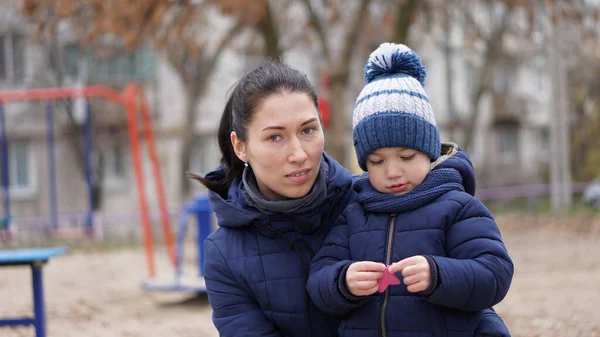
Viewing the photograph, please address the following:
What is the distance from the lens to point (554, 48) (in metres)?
16.9

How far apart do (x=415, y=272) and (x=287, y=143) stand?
59cm

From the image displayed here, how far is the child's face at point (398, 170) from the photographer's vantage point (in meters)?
2.26

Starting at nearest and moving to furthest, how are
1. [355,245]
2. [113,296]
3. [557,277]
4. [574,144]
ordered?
[355,245] < [557,277] < [113,296] < [574,144]

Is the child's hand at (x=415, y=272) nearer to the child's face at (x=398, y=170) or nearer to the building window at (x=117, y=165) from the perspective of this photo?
the child's face at (x=398, y=170)

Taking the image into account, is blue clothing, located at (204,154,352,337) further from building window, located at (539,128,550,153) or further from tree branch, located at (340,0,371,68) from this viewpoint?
building window, located at (539,128,550,153)

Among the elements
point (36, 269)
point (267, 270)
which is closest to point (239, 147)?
point (267, 270)

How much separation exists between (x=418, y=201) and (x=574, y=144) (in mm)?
24808

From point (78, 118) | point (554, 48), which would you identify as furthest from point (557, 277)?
point (78, 118)

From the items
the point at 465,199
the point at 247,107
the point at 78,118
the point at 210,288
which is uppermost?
the point at 78,118

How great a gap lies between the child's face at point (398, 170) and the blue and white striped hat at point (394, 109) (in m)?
0.02

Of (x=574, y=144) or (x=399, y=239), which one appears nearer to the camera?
(x=399, y=239)

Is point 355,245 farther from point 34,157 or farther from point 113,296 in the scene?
point 34,157

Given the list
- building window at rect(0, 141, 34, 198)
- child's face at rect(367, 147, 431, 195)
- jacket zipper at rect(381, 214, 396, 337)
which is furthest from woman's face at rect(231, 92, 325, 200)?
building window at rect(0, 141, 34, 198)

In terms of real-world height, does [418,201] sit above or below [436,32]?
below
